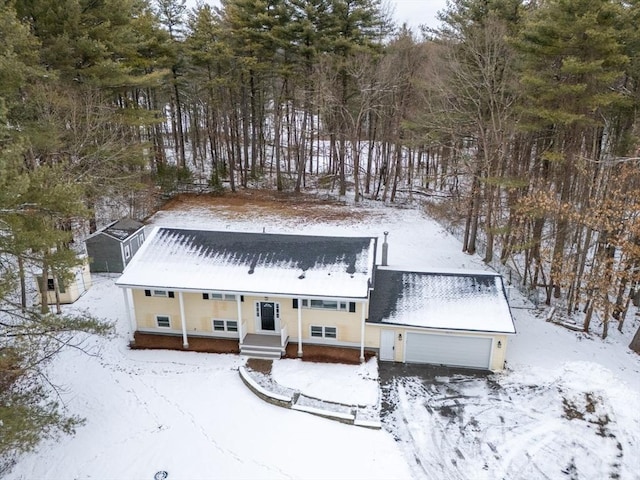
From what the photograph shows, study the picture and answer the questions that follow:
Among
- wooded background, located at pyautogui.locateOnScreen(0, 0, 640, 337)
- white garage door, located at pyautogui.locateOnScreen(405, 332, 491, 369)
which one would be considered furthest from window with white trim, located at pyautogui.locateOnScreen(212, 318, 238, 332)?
white garage door, located at pyautogui.locateOnScreen(405, 332, 491, 369)

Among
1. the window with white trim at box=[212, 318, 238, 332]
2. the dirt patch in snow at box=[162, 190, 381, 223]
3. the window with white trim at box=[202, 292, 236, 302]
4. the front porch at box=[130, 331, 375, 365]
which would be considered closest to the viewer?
the front porch at box=[130, 331, 375, 365]

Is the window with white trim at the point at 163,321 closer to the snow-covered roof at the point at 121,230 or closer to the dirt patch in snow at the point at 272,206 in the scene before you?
the snow-covered roof at the point at 121,230

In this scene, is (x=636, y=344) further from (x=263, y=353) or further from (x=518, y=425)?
(x=263, y=353)

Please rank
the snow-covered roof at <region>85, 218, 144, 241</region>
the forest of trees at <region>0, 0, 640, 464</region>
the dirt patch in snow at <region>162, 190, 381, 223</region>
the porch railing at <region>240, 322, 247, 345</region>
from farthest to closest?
the dirt patch in snow at <region>162, 190, 381, 223</region>
the snow-covered roof at <region>85, 218, 144, 241</region>
the porch railing at <region>240, 322, 247, 345</region>
the forest of trees at <region>0, 0, 640, 464</region>

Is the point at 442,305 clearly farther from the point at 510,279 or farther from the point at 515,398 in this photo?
the point at 510,279

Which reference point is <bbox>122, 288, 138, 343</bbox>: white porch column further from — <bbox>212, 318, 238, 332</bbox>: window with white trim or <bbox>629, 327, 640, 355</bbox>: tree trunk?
<bbox>629, 327, 640, 355</bbox>: tree trunk

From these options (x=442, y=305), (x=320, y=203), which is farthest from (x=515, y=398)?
(x=320, y=203)

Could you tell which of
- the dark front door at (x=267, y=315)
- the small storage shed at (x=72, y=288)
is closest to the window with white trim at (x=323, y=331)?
the dark front door at (x=267, y=315)
